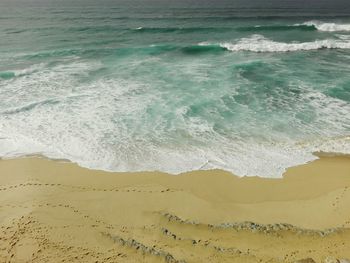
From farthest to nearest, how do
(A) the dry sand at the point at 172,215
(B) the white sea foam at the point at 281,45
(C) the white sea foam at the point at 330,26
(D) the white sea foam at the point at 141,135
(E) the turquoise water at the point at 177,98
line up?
(C) the white sea foam at the point at 330,26 → (B) the white sea foam at the point at 281,45 → (E) the turquoise water at the point at 177,98 → (D) the white sea foam at the point at 141,135 → (A) the dry sand at the point at 172,215

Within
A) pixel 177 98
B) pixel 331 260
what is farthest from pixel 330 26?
pixel 331 260

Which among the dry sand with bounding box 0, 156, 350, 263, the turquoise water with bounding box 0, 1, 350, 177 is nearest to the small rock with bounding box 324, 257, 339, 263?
the dry sand with bounding box 0, 156, 350, 263

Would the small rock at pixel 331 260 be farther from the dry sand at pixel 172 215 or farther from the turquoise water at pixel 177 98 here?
the turquoise water at pixel 177 98

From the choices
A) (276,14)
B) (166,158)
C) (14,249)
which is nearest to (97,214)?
(14,249)

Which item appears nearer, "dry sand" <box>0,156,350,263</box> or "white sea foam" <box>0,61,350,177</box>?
"dry sand" <box>0,156,350,263</box>

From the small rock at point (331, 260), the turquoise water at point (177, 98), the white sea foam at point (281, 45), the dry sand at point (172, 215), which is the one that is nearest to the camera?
the small rock at point (331, 260)

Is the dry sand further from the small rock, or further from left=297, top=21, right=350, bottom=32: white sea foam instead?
left=297, top=21, right=350, bottom=32: white sea foam

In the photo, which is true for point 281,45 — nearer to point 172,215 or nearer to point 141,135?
point 141,135

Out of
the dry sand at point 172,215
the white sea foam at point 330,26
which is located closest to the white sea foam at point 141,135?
the dry sand at point 172,215
